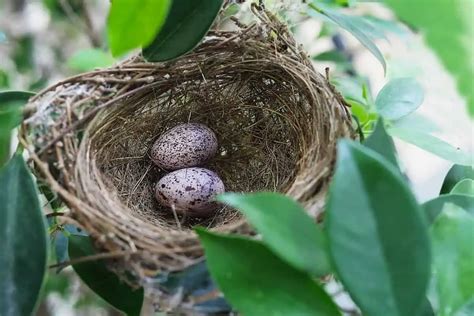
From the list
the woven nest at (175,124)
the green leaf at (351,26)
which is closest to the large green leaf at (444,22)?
the woven nest at (175,124)

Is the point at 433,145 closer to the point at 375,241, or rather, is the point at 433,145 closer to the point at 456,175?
the point at 456,175

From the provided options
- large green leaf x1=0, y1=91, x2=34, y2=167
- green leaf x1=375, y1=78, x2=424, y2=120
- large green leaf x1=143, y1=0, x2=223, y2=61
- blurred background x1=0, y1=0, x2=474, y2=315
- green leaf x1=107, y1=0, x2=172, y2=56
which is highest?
green leaf x1=107, y1=0, x2=172, y2=56

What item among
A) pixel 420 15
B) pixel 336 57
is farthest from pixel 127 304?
pixel 336 57

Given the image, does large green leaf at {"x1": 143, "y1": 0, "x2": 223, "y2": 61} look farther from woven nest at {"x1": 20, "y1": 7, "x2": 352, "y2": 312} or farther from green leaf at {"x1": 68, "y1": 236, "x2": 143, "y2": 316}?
green leaf at {"x1": 68, "y1": 236, "x2": 143, "y2": 316}

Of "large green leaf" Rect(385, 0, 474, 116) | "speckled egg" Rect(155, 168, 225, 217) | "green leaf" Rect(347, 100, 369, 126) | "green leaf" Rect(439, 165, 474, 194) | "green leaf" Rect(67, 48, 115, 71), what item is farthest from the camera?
"green leaf" Rect(67, 48, 115, 71)

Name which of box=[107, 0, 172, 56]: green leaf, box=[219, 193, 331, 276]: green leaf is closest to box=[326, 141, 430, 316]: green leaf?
box=[219, 193, 331, 276]: green leaf

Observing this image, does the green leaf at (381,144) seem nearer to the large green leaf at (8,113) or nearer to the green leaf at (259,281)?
the green leaf at (259,281)

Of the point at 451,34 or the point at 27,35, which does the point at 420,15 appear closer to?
the point at 451,34
